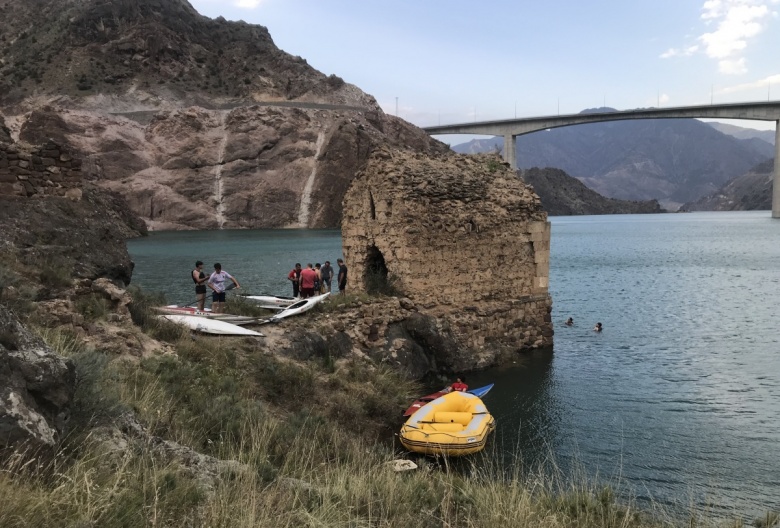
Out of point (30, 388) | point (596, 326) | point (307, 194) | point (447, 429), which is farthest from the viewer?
point (307, 194)

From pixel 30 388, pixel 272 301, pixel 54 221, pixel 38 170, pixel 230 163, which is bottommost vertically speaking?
pixel 272 301

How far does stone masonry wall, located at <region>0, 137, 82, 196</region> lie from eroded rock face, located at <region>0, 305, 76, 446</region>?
25.1ft

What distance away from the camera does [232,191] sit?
69.3 meters

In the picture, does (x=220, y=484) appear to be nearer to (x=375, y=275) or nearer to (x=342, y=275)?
(x=375, y=275)

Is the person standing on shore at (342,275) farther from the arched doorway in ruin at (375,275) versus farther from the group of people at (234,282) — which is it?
the arched doorway in ruin at (375,275)

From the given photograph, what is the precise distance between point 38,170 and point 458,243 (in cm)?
966

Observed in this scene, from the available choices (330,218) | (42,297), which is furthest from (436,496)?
(330,218)

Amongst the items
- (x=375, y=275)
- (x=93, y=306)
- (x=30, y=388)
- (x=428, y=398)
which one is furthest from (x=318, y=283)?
(x=30, y=388)

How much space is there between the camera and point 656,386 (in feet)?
43.7

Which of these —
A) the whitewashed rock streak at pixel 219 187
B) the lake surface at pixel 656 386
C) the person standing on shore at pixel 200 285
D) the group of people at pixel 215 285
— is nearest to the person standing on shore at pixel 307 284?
the group of people at pixel 215 285

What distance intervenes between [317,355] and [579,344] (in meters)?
9.64

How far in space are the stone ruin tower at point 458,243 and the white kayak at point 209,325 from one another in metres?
4.70

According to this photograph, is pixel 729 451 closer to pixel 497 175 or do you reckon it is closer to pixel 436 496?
pixel 436 496

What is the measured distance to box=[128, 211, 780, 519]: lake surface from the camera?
8.98m
